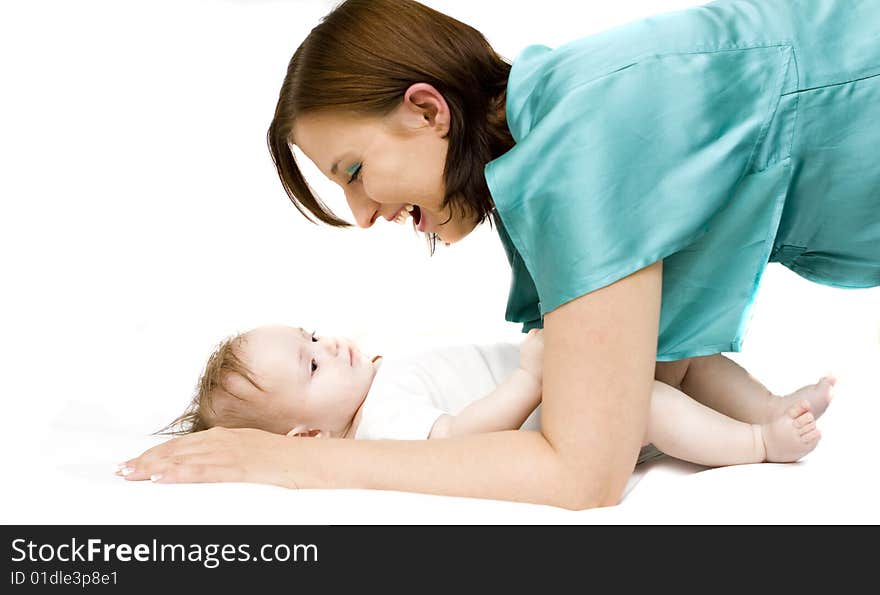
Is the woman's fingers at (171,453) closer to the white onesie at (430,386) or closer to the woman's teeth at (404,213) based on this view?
the white onesie at (430,386)

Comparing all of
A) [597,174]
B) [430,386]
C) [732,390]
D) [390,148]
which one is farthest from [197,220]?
[597,174]

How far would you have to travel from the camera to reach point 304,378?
170cm

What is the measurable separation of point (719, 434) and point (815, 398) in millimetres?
199

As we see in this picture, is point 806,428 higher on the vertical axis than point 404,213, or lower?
lower

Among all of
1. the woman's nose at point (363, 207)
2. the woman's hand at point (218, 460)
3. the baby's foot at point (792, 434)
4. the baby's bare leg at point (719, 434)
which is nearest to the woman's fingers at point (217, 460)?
the woman's hand at point (218, 460)

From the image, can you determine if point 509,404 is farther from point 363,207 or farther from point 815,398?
point 815,398

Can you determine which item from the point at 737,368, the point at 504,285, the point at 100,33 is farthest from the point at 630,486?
the point at 100,33

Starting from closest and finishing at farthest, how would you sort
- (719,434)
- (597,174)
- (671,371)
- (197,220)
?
(597,174)
(719,434)
(671,371)
(197,220)

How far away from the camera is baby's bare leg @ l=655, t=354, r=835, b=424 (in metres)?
1.53

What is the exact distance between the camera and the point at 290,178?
5.02 ft

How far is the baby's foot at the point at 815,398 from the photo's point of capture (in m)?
1.52

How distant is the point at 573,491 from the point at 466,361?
1.72 feet

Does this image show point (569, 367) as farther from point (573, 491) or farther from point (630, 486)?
point (630, 486)

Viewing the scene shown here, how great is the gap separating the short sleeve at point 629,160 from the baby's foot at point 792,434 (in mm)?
327
